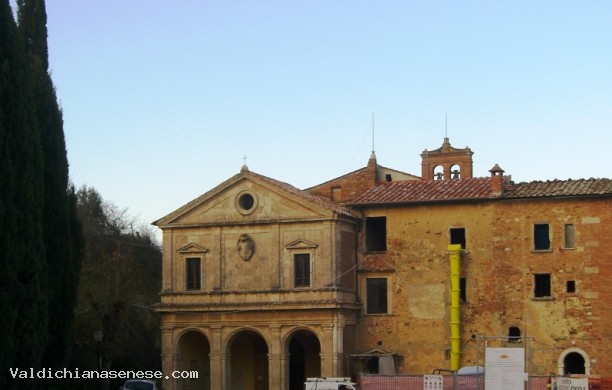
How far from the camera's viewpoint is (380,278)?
2092 inches

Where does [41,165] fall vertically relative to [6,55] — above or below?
below

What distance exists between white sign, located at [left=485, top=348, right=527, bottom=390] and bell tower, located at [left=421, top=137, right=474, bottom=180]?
109ft

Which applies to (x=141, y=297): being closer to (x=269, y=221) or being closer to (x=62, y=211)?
(x=269, y=221)

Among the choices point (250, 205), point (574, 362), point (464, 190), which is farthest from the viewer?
point (250, 205)

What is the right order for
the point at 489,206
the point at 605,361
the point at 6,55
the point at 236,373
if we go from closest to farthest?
1. the point at 6,55
2. the point at 605,361
3. the point at 489,206
4. the point at 236,373

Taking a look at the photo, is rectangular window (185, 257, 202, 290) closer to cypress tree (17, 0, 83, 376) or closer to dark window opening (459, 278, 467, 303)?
dark window opening (459, 278, 467, 303)

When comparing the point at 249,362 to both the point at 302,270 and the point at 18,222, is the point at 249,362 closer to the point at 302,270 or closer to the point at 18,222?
the point at 302,270

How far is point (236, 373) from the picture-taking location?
5591 cm

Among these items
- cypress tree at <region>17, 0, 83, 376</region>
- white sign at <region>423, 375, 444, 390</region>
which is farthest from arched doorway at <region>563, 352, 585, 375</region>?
cypress tree at <region>17, 0, 83, 376</region>

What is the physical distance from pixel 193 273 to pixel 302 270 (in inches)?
222

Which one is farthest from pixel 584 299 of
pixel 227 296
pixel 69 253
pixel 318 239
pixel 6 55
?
pixel 6 55

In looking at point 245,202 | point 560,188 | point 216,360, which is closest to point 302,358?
point 216,360

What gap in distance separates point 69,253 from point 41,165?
4.28m

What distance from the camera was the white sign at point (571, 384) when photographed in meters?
37.7
